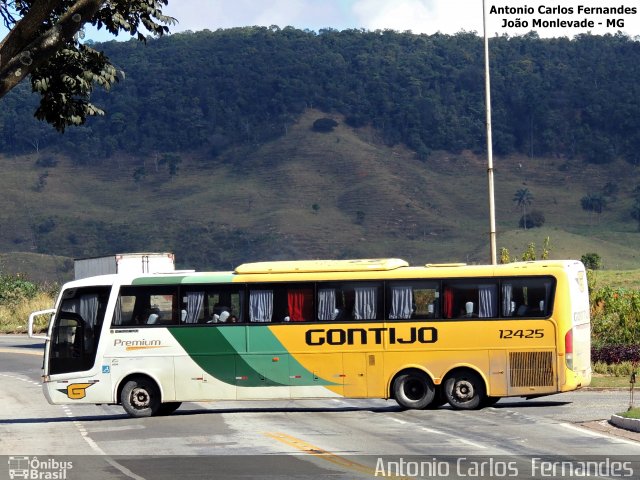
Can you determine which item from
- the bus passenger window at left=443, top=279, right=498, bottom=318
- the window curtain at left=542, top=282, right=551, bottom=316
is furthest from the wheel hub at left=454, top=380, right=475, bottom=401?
the window curtain at left=542, top=282, right=551, bottom=316

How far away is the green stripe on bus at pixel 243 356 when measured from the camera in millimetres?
27156

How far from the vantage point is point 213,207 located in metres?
158

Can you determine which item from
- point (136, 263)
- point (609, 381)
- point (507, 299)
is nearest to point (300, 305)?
point (507, 299)

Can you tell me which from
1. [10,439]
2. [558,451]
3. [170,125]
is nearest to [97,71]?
[10,439]

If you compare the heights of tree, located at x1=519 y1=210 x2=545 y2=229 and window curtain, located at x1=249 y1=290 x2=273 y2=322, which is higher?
tree, located at x1=519 y1=210 x2=545 y2=229

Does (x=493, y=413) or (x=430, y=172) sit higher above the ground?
(x=430, y=172)

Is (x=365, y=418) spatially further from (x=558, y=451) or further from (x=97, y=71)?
(x=97, y=71)

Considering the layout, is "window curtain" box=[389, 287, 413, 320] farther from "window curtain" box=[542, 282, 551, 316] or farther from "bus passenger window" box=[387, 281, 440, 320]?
"window curtain" box=[542, 282, 551, 316]

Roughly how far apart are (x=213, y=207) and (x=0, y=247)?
2715 centimetres

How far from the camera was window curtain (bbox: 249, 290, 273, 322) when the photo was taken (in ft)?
90.0

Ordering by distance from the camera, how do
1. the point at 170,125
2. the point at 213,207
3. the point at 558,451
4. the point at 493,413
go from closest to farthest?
the point at 558,451
the point at 493,413
the point at 213,207
the point at 170,125

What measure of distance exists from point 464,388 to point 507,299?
2.17m

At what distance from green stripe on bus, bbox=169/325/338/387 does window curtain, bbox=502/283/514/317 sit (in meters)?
4.13

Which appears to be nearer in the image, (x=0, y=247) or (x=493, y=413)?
(x=493, y=413)
